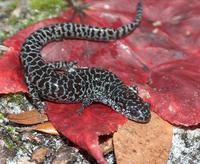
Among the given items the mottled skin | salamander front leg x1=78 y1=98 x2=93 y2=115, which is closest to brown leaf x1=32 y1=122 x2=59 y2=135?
the mottled skin

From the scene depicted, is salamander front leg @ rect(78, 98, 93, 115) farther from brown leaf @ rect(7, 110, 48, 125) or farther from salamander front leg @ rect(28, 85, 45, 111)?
salamander front leg @ rect(28, 85, 45, 111)

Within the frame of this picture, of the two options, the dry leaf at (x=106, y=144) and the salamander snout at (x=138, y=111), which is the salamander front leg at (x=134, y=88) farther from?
the dry leaf at (x=106, y=144)

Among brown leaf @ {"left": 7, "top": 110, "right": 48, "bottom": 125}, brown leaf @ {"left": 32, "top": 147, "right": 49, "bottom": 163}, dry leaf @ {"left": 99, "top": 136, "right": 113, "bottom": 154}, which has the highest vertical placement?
A: dry leaf @ {"left": 99, "top": 136, "right": 113, "bottom": 154}

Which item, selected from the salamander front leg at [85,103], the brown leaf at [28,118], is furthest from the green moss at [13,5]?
the salamander front leg at [85,103]

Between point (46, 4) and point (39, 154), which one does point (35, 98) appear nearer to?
point (39, 154)

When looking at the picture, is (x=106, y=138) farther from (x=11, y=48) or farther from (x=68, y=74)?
(x=11, y=48)

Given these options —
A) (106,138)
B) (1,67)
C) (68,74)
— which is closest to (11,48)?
(1,67)

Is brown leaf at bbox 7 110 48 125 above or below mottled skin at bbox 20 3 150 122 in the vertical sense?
below
